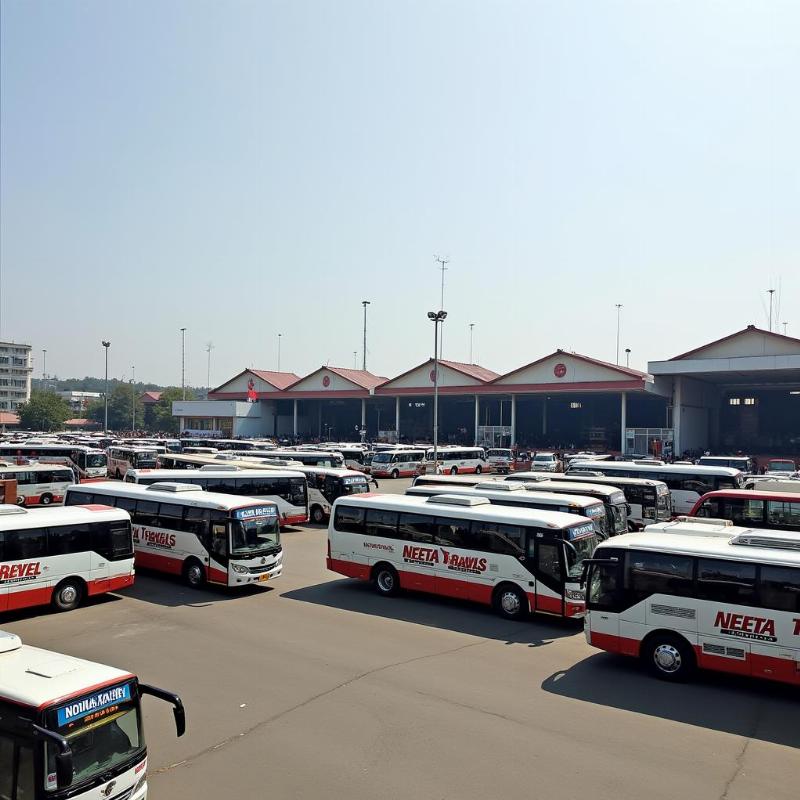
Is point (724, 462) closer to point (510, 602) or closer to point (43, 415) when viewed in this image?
point (510, 602)

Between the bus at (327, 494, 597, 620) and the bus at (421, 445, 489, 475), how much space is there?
98.8 feet

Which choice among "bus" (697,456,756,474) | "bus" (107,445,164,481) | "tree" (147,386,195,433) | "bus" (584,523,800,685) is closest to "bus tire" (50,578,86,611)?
"bus" (584,523,800,685)

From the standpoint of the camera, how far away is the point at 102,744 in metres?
5.74

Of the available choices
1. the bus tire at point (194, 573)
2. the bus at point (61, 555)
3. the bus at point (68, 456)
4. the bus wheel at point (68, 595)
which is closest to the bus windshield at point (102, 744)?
the bus at point (61, 555)

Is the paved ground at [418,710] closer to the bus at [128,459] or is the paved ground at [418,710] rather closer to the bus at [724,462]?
the bus at [724,462]

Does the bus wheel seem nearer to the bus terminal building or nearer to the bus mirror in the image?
the bus mirror

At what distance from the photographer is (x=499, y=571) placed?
14023mm

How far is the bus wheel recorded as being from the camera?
1395 centimetres

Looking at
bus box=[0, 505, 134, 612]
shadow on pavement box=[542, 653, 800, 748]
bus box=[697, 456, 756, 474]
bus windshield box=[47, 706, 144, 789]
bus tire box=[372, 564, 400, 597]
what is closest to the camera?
bus windshield box=[47, 706, 144, 789]

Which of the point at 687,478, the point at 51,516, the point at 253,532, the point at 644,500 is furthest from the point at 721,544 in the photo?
the point at 687,478

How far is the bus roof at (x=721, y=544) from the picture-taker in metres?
10.3

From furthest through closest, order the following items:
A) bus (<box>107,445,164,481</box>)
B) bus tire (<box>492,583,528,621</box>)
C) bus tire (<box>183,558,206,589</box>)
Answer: bus (<box>107,445,164,481</box>) → bus tire (<box>183,558,206,589</box>) → bus tire (<box>492,583,528,621</box>)

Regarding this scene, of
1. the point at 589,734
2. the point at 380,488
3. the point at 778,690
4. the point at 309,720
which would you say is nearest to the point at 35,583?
the point at 309,720

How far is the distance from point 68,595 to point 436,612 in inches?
288
